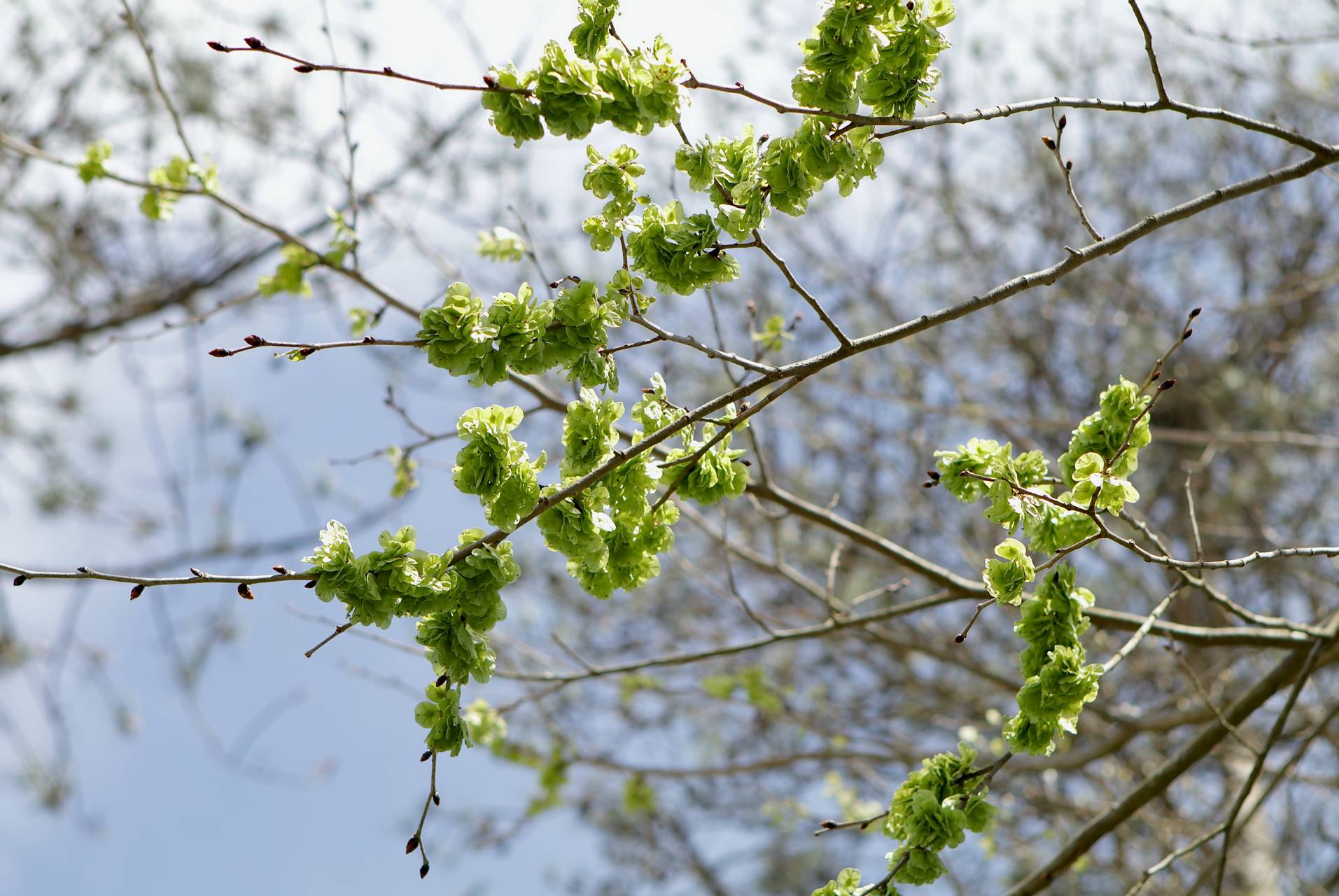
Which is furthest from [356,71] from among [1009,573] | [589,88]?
[1009,573]

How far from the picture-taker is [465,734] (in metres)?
1.97

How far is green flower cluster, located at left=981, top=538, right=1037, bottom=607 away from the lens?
2.07 metres

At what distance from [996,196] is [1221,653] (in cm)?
404

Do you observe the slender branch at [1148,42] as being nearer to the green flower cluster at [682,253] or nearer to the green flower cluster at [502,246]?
the green flower cluster at [682,253]

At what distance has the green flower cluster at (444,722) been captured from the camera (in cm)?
193

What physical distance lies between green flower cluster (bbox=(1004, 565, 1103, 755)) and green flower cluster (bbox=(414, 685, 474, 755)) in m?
1.17

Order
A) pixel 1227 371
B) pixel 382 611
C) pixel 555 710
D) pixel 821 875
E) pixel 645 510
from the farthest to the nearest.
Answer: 1. pixel 821 875
2. pixel 1227 371
3. pixel 555 710
4. pixel 645 510
5. pixel 382 611

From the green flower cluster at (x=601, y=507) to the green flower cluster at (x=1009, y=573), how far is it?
2.39ft

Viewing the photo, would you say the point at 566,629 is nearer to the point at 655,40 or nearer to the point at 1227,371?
the point at 1227,371

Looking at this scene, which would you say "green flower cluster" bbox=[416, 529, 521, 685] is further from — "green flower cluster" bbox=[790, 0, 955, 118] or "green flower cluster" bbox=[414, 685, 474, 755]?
"green flower cluster" bbox=[790, 0, 955, 118]

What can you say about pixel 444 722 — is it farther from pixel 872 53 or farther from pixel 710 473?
pixel 872 53

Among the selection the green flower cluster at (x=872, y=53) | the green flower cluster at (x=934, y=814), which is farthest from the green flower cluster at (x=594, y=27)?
the green flower cluster at (x=934, y=814)

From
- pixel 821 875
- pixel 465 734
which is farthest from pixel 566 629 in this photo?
pixel 465 734

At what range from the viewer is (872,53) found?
2.08 m
